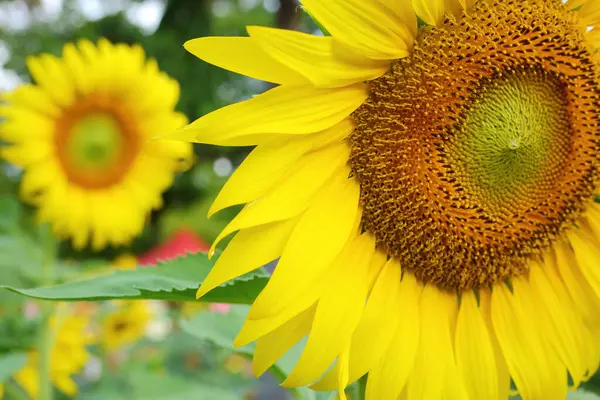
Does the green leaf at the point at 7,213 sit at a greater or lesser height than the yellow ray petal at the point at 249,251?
greater

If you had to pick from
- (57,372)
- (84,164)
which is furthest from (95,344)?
(84,164)

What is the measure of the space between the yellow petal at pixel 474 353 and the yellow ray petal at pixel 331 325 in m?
0.17

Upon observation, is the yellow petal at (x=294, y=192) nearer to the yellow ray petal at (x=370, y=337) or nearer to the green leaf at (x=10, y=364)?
the yellow ray petal at (x=370, y=337)

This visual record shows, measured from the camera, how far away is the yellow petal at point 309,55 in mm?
682

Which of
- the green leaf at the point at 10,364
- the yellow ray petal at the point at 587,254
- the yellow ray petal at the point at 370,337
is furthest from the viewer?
the green leaf at the point at 10,364

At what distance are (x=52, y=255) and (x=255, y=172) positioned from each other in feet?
5.40

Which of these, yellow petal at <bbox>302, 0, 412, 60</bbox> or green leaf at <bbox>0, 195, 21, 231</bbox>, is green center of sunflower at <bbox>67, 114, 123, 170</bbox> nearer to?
green leaf at <bbox>0, 195, 21, 231</bbox>

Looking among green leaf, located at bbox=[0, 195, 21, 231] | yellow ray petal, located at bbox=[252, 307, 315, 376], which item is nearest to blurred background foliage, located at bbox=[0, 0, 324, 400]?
green leaf, located at bbox=[0, 195, 21, 231]

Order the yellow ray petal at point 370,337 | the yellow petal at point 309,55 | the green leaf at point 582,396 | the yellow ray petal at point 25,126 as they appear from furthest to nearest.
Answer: the yellow ray petal at point 25,126
the green leaf at point 582,396
the yellow ray petal at point 370,337
the yellow petal at point 309,55

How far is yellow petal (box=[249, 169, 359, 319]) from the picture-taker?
2.33 feet

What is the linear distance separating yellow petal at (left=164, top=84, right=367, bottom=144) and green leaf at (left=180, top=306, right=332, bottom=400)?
358 millimetres

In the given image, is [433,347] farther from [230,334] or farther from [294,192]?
[230,334]

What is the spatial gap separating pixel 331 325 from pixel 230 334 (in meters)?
0.44

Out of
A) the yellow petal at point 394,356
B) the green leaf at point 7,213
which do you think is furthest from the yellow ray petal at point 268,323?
the green leaf at point 7,213
